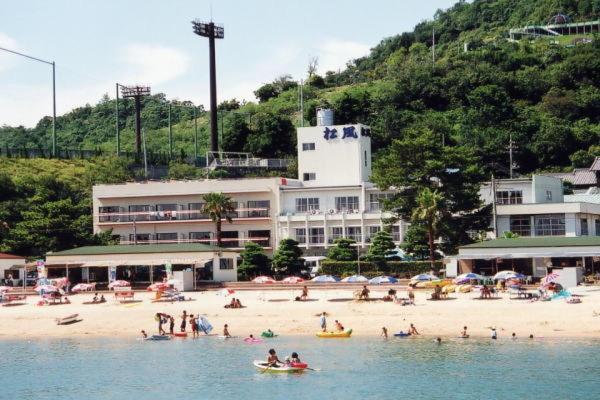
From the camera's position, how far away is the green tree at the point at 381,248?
84.6 m

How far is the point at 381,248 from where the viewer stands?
84.8m

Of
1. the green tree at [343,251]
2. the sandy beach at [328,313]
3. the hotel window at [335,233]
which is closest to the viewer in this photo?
the sandy beach at [328,313]

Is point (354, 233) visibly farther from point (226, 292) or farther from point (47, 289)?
point (47, 289)

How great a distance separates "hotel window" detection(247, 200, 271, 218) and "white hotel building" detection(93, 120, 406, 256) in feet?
0.32

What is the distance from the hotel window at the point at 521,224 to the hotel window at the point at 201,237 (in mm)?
29600

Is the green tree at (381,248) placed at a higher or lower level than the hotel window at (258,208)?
lower

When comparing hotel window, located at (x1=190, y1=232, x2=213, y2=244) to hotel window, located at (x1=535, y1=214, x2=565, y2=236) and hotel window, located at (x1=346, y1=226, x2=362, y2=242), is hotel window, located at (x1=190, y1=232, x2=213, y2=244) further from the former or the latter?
hotel window, located at (x1=535, y1=214, x2=565, y2=236)

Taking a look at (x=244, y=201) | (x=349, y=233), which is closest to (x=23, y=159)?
(x=244, y=201)

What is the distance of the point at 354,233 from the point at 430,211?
16.1m

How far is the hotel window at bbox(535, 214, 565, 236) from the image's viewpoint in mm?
88312

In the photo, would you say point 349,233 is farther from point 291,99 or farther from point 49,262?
point 291,99

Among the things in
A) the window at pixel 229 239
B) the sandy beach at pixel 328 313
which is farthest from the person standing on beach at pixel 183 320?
the window at pixel 229 239

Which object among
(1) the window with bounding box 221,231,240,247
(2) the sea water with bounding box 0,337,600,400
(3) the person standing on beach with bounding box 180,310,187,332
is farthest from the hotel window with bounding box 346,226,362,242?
(2) the sea water with bounding box 0,337,600,400

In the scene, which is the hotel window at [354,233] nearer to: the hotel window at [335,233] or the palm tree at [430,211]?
the hotel window at [335,233]
